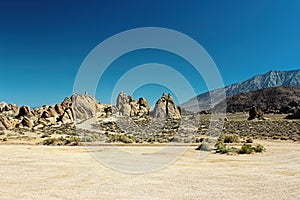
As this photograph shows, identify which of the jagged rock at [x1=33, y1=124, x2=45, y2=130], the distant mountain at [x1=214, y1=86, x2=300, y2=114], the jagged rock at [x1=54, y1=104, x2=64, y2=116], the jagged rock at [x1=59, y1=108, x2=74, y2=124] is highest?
the distant mountain at [x1=214, y1=86, x2=300, y2=114]

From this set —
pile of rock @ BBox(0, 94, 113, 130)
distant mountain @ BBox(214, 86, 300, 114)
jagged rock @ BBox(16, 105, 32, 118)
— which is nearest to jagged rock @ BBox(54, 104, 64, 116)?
pile of rock @ BBox(0, 94, 113, 130)

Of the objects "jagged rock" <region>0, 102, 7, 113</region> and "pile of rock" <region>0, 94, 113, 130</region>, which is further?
"jagged rock" <region>0, 102, 7, 113</region>

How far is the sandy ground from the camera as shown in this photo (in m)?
7.90

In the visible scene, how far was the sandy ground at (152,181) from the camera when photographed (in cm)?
790

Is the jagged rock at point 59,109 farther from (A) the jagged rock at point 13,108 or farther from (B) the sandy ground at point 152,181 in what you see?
(B) the sandy ground at point 152,181

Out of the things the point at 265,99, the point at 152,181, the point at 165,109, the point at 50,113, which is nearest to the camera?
the point at 152,181

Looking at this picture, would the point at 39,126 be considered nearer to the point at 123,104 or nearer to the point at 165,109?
the point at 123,104

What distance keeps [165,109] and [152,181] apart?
51.9 metres

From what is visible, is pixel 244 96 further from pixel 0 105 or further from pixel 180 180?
pixel 180 180

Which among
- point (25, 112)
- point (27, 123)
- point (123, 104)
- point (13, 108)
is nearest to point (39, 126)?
point (27, 123)

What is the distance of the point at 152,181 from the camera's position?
31.9 ft

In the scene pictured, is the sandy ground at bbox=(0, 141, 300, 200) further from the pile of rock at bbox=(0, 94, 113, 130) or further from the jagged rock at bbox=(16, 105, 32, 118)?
the jagged rock at bbox=(16, 105, 32, 118)

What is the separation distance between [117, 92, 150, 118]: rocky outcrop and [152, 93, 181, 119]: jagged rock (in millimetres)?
3196

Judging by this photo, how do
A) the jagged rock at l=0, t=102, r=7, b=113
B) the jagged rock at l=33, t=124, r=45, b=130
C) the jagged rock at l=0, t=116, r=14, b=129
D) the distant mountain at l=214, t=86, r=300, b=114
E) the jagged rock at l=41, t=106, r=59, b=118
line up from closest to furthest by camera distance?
the jagged rock at l=0, t=116, r=14, b=129 < the jagged rock at l=33, t=124, r=45, b=130 < the jagged rock at l=41, t=106, r=59, b=118 < the jagged rock at l=0, t=102, r=7, b=113 < the distant mountain at l=214, t=86, r=300, b=114
